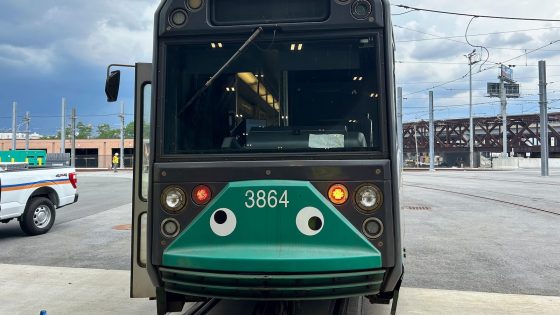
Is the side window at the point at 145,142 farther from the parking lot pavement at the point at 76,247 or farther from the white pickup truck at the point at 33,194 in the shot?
the white pickup truck at the point at 33,194

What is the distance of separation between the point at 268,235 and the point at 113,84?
2.14 m

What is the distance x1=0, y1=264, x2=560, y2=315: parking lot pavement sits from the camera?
468 cm

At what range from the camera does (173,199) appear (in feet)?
10.6

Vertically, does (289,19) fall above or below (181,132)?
above

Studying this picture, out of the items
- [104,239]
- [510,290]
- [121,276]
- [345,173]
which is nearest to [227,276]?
[345,173]

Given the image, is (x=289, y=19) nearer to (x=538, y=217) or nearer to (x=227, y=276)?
(x=227, y=276)

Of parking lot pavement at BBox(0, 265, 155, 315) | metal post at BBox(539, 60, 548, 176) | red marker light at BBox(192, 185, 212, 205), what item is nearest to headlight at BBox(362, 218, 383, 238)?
red marker light at BBox(192, 185, 212, 205)

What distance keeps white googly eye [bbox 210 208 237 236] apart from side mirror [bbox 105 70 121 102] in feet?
5.83

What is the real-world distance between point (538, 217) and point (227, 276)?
35.3 ft

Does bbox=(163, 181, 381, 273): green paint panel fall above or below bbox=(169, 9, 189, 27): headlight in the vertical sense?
below

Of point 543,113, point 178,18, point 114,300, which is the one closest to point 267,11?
point 178,18

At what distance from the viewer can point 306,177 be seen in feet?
10.2

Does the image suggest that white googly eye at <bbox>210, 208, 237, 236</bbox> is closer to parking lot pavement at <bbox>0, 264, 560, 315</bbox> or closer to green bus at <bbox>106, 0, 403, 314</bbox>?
green bus at <bbox>106, 0, 403, 314</bbox>

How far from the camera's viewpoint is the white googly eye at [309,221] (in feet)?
9.87
